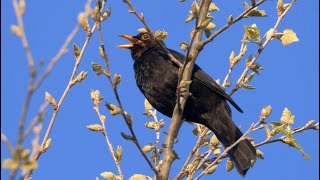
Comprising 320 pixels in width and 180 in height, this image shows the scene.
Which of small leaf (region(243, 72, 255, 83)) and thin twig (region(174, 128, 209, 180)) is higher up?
small leaf (region(243, 72, 255, 83))

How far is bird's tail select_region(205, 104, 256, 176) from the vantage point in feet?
16.9

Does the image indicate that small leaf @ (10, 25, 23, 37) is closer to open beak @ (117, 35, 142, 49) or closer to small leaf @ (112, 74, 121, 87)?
small leaf @ (112, 74, 121, 87)

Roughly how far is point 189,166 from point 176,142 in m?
0.44

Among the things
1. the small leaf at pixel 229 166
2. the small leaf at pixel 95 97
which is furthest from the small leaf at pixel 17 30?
the small leaf at pixel 229 166

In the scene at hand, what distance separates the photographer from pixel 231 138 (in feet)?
18.6

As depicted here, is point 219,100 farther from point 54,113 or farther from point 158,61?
point 54,113

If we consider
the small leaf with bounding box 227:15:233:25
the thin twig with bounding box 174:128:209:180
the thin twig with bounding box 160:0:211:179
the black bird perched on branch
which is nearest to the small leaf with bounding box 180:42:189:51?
the thin twig with bounding box 160:0:211:179

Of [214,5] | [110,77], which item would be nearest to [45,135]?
[110,77]

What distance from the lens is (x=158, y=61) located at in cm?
586

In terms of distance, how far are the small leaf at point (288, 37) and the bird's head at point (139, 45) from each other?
7.89 feet

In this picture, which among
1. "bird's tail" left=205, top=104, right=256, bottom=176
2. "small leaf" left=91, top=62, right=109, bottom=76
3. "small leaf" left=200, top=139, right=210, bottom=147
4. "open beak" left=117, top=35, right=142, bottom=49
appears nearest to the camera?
"small leaf" left=91, top=62, right=109, bottom=76

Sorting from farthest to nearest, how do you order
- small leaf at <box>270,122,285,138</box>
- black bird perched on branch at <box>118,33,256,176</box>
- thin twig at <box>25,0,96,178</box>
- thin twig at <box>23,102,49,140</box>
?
1. black bird perched on branch at <box>118,33,256,176</box>
2. small leaf at <box>270,122,285,138</box>
3. thin twig at <box>25,0,96,178</box>
4. thin twig at <box>23,102,49,140</box>

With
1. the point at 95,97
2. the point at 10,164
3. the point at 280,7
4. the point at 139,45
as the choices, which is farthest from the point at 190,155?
the point at 139,45

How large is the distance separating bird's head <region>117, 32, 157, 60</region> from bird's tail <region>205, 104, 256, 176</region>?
125cm
